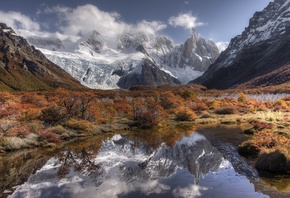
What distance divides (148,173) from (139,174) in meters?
0.64

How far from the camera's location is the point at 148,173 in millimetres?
23172

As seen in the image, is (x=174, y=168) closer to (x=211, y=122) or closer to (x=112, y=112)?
(x=211, y=122)

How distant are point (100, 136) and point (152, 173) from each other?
22.6 metres

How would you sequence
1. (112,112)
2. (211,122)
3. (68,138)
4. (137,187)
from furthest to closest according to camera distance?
(112,112) → (211,122) → (68,138) → (137,187)

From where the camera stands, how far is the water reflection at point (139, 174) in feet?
62.6

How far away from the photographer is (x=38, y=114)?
46.7m

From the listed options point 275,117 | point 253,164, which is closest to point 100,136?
point 253,164

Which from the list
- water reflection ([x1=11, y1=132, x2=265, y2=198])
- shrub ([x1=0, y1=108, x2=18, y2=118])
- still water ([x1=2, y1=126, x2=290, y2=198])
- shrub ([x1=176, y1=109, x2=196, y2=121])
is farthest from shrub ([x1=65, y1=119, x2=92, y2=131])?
shrub ([x1=176, y1=109, x2=196, y2=121])

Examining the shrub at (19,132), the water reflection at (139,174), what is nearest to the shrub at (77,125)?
the shrub at (19,132)

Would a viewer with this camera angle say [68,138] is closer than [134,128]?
Yes

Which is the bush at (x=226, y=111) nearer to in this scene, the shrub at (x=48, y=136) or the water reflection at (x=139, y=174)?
the water reflection at (x=139, y=174)

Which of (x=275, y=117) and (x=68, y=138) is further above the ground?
(x=275, y=117)

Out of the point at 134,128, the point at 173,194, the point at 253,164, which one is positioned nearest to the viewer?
the point at 173,194

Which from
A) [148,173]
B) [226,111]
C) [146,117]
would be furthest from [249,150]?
[226,111]
